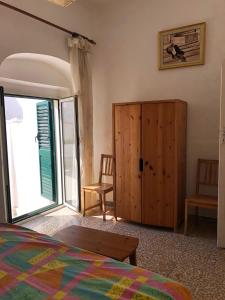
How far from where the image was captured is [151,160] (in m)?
3.23

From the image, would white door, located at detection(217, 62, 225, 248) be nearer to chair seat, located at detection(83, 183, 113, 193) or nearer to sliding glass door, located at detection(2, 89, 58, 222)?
chair seat, located at detection(83, 183, 113, 193)

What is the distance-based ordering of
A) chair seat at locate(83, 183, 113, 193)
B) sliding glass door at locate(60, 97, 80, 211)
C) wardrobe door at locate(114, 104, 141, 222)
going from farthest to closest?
sliding glass door at locate(60, 97, 80, 211) < chair seat at locate(83, 183, 113, 193) < wardrobe door at locate(114, 104, 141, 222)

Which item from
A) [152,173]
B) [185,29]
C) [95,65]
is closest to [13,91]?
[95,65]

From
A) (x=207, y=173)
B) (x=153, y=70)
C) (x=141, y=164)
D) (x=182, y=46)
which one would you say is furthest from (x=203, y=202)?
(x=182, y=46)

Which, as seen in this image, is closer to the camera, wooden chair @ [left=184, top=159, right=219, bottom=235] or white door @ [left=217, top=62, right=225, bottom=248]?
white door @ [left=217, top=62, right=225, bottom=248]

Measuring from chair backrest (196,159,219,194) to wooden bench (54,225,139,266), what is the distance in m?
1.72

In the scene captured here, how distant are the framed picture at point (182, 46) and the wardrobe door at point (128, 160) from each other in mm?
946

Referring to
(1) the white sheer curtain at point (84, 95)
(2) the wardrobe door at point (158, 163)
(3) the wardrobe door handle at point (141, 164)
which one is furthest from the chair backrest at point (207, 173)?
(1) the white sheer curtain at point (84, 95)

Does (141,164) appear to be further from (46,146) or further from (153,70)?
(46,146)

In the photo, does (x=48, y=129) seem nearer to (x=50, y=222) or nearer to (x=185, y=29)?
(x=50, y=222)

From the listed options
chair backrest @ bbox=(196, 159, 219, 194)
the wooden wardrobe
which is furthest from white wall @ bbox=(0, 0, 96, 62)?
chair backrest @ bbox=(196, 159, 219, 194)

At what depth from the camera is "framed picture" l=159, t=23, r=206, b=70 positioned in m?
3.35

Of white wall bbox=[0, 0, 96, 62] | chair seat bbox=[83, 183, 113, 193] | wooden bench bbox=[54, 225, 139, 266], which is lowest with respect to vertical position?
wooden bench bbox=[54, 225, 139, 266]

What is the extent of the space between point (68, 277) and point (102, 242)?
89cm
